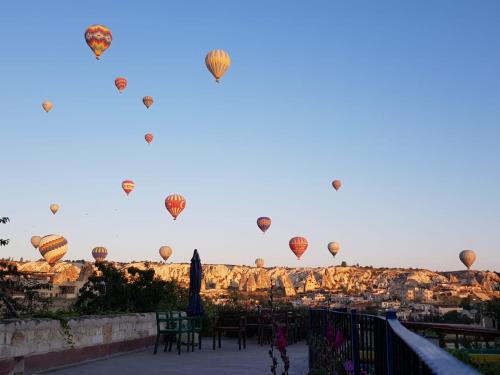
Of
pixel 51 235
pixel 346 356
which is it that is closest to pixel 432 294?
pixel 51 235

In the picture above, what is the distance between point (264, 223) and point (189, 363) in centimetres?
5630

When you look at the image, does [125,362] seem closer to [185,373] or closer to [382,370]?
[185,373]

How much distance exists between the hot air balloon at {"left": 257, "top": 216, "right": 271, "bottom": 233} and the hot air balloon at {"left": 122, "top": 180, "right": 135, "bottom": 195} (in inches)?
571

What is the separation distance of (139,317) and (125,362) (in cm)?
309

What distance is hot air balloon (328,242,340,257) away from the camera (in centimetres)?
9325

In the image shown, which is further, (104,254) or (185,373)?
(104,254)

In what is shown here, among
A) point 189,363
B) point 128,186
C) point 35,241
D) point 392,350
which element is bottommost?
point 189,363

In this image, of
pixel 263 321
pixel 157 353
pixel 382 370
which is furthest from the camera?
pixel 263 321

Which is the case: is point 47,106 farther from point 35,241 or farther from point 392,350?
point 392,350

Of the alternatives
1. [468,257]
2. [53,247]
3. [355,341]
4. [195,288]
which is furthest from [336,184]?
[355,341]

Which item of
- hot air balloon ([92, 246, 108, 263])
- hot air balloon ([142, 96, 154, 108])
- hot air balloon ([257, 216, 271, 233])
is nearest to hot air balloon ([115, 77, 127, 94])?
hot air balloon ([142, 96, 154, 108])

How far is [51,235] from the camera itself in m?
73.0

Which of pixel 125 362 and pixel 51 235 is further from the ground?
pixel 51 235

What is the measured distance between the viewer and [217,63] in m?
46.5
